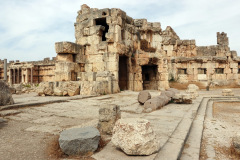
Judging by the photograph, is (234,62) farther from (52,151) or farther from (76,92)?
(52,151)

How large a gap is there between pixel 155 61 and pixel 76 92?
7357 mm

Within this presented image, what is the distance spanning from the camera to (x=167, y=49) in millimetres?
17703

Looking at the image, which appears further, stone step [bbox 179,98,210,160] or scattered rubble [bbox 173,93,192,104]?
scattered rubble [bbox 173,93,192,104]

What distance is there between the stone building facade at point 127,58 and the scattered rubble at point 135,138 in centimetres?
650

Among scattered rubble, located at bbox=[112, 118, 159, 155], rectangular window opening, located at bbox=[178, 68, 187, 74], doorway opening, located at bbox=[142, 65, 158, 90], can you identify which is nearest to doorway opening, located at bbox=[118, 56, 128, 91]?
doorway opening, located at bbox=[142, 65, 158, 90]

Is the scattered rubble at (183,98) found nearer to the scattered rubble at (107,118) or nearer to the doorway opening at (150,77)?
the scattered rubble at (107,118)

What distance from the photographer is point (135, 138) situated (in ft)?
6.68

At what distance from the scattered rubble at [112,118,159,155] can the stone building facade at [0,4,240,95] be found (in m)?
6.50

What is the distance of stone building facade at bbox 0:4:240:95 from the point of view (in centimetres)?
1014

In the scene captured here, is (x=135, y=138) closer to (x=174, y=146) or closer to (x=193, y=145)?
(x=174, y=146)

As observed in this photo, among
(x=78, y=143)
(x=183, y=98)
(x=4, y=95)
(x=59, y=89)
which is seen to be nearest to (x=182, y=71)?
(x=183, y=98)

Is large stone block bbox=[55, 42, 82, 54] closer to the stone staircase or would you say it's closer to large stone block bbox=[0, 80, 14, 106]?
large stone block bbox=[0, 80, 14, 106]

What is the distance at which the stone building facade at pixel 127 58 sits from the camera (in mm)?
10141

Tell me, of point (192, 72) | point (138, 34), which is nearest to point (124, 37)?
point (138, 34)
